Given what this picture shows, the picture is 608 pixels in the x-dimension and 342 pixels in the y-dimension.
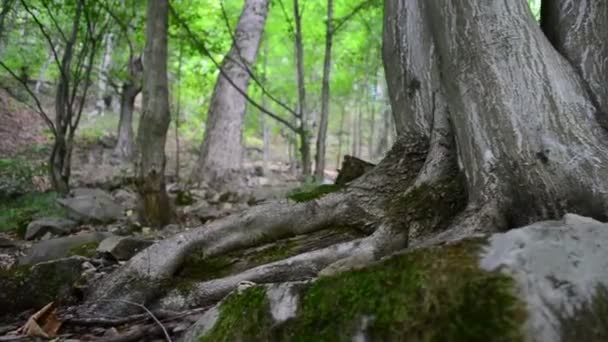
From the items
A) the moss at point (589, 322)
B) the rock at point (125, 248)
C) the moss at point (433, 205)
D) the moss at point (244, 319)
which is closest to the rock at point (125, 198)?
the rock at point (125, 248)

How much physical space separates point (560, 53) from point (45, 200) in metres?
7.67

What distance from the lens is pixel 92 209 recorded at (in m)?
7.14

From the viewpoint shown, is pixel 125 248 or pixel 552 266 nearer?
pixel 552 266

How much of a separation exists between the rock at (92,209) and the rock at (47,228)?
0.51 metres

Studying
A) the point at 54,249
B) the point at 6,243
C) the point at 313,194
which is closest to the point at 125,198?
the point at 6,243

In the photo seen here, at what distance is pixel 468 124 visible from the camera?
2635 mm

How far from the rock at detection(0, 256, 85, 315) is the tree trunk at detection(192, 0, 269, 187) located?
6903 mm

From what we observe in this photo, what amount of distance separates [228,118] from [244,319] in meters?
8.41

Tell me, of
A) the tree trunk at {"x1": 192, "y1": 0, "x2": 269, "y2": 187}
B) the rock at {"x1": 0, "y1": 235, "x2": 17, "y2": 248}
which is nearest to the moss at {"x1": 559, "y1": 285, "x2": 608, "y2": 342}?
the rock at {"x1": 0, "y1": 235, "x2": 17, "y2": 248}

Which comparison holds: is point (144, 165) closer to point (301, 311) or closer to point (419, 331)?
point (301, 311)

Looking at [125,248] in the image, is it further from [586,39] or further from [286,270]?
[586,39]

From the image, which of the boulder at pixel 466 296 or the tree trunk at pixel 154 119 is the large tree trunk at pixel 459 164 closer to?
the boulder at pixel 466 296

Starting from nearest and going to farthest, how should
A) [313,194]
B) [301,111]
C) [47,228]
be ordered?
[313,194]
[47,228]
[301,111]

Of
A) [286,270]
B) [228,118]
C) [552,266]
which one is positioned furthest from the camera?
[228,118]
